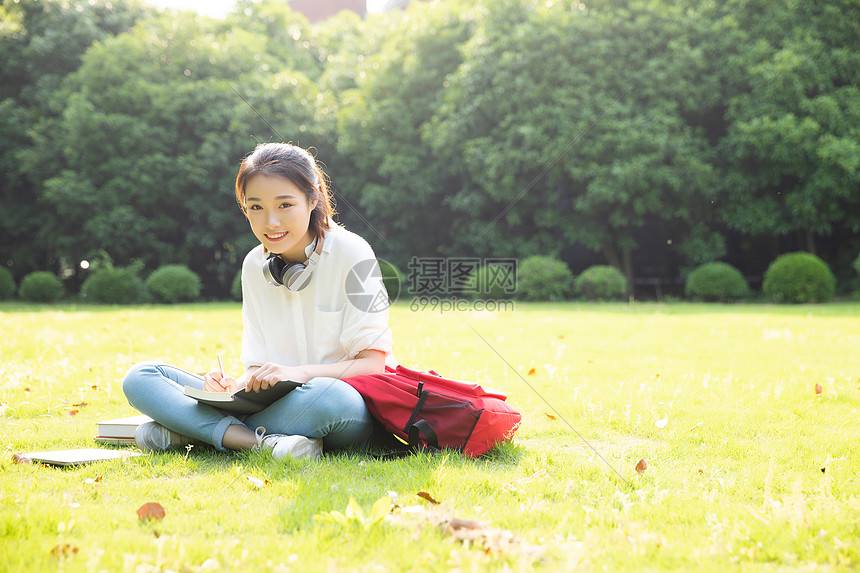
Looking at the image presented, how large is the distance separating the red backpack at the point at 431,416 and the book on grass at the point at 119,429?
1.02 meters

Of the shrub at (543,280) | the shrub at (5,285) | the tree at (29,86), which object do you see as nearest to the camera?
the shrub at (543,280)

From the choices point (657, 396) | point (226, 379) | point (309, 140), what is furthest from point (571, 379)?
point (309, 140)

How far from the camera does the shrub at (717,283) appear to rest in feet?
47.8

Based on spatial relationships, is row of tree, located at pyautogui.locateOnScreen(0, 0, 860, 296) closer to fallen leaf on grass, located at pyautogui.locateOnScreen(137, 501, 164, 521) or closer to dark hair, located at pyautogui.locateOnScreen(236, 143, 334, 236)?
dark hair, located at pyautogui.locateOnScreen(236, 143, 334, 236)

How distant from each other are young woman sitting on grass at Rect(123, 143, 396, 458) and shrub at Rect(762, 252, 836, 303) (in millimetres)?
13468

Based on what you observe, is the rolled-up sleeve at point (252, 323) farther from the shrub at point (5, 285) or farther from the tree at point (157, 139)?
the shrub at point (5, 285)

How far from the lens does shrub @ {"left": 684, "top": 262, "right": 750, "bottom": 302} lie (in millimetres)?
14578

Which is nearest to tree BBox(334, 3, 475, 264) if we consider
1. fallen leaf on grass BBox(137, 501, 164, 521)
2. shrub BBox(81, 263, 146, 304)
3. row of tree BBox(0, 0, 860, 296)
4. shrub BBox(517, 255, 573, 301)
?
row of tree BBox(0, 0, 860, 296)

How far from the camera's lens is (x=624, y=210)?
16.3 metres

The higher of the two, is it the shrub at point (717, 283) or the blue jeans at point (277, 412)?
the shrub at point (717, 283)

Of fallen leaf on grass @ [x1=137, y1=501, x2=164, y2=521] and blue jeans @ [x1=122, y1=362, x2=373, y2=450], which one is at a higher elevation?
blue jeans @ [x1=122, y1=362, x2=373, y2=450]

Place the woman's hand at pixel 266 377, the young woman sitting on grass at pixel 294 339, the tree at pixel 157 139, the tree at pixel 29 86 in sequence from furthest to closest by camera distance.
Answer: the tree at pixel 29 86
the tree at pixel 157 139
the young woman sitting on grass at pixel 294 339
the woman's hand at pixel 266 377

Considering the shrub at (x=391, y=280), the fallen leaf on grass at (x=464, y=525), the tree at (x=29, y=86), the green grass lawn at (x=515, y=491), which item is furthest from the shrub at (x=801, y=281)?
the tree at (x=29, y=86)

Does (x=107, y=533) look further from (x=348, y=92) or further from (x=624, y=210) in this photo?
(x=348, y=92)
